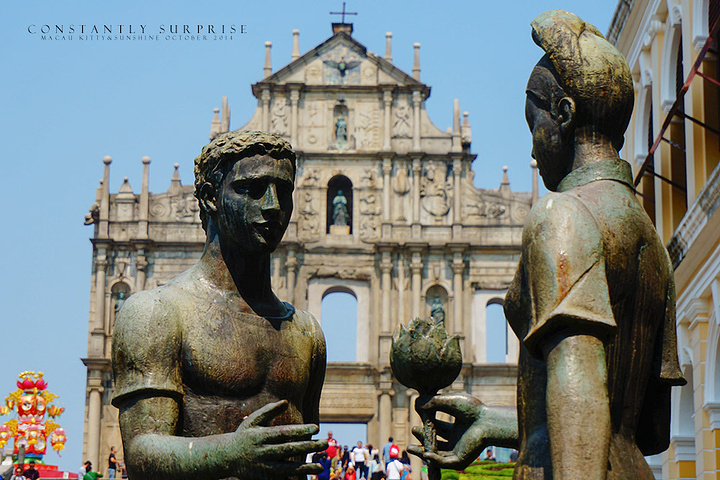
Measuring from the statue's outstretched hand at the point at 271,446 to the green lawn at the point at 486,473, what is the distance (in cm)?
843

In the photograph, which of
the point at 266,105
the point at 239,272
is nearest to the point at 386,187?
the point at 266,105

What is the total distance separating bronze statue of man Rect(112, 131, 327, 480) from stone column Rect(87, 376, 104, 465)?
30263mm

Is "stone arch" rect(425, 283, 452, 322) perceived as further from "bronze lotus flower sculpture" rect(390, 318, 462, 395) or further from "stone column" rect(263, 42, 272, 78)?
"bronze lotus flower sculpture" rect(390, 318, 462, 395)

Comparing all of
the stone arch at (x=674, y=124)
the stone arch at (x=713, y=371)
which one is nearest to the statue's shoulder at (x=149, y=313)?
the stone arch at (x=713, y=371)

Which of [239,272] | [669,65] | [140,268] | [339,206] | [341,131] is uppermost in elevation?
[341,131]

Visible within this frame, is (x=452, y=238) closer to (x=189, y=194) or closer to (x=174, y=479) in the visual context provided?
(x=189, y=194)

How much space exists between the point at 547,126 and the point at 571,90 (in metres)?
0.14

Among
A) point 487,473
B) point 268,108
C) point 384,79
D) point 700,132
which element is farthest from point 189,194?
point 487,473

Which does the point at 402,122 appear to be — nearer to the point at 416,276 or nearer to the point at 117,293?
the point at 416,276

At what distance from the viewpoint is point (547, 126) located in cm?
332

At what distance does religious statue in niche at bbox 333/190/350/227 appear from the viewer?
35.1 meters

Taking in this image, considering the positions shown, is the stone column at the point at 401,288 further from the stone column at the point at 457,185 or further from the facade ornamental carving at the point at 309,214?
the facade ornamental carving at the point at 309,214

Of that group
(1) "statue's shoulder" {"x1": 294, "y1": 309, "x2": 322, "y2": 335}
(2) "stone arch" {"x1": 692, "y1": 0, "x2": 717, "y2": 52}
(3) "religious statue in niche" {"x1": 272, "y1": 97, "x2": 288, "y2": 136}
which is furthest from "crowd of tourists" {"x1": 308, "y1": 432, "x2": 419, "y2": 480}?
(1) "statue's shoulder" {"x1": 294, "y1": 309, "x2": 322, "y2": 335}

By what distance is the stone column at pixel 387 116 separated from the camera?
35.2 meters
